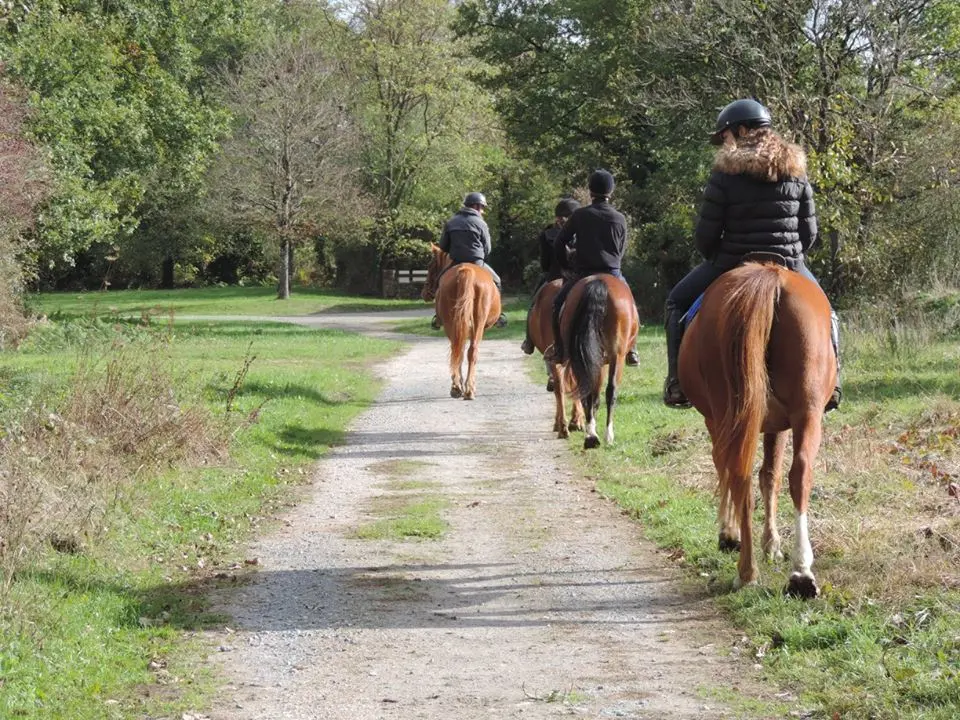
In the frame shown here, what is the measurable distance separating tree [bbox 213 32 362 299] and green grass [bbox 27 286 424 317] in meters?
2.62

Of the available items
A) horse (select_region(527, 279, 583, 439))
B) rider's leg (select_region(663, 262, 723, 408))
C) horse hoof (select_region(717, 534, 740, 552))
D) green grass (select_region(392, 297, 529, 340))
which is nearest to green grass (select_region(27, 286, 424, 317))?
green grass (select_region(392, 297, 529, 340))

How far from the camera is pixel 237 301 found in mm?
56656

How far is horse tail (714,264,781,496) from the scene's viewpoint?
7.39 m

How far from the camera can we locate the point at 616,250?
14609 mm

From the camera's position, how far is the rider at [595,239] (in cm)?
1449

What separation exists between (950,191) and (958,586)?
908 inches

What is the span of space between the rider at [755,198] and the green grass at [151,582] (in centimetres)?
408

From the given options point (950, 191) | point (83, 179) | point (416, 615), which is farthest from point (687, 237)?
point (416, 615)

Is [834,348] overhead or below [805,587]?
overhead

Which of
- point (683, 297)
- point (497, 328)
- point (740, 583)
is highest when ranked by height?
point (683, 297)

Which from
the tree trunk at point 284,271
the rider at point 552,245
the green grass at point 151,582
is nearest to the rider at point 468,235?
the rider at point 552,245

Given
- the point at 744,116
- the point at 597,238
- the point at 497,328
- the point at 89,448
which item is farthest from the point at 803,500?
the point at 497,328

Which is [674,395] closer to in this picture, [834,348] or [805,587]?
[834,348]

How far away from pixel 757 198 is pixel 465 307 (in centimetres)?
1029
